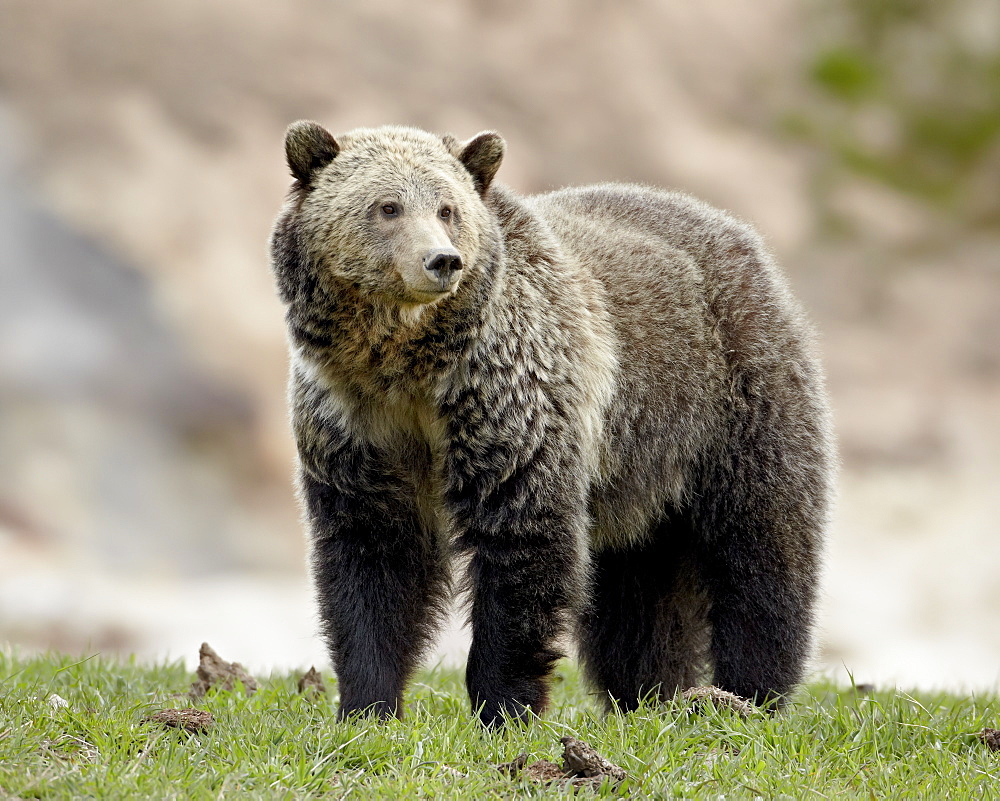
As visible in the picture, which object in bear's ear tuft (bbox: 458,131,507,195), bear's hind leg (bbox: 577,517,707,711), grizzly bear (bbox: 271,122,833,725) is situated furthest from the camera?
bear's hind leg (bbox: 577,517,707,711)

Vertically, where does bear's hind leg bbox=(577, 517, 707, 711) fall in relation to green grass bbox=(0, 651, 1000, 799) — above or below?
above

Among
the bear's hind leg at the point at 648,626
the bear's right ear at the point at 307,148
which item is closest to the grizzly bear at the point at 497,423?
the bear's right ear at the point at 307,148

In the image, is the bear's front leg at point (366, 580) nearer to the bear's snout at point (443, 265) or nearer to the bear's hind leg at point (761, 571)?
the bear's snout at point (443, 265)

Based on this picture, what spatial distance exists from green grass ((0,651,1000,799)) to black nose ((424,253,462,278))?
1.75 meters

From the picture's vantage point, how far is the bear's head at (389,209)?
4.76 m

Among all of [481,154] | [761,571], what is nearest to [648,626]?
[761,571]

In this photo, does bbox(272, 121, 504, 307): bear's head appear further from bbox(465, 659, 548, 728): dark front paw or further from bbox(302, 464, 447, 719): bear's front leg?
bbox(465, 659, 548, 728): dark front paw

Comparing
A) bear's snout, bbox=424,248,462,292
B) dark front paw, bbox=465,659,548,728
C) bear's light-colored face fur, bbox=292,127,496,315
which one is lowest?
dark front paw, bbox=465,659,548,728

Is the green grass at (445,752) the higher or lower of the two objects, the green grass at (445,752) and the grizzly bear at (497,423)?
the lower

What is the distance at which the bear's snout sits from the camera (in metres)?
4.57

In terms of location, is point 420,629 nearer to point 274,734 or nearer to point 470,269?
point 274,734

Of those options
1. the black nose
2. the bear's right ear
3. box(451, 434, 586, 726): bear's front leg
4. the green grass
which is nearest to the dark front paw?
box(451, 434, 586, 726): bear's front leg

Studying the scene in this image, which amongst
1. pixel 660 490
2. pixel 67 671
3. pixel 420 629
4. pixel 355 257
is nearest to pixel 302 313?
pixel 355 257

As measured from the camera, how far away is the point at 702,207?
22.0 ft
